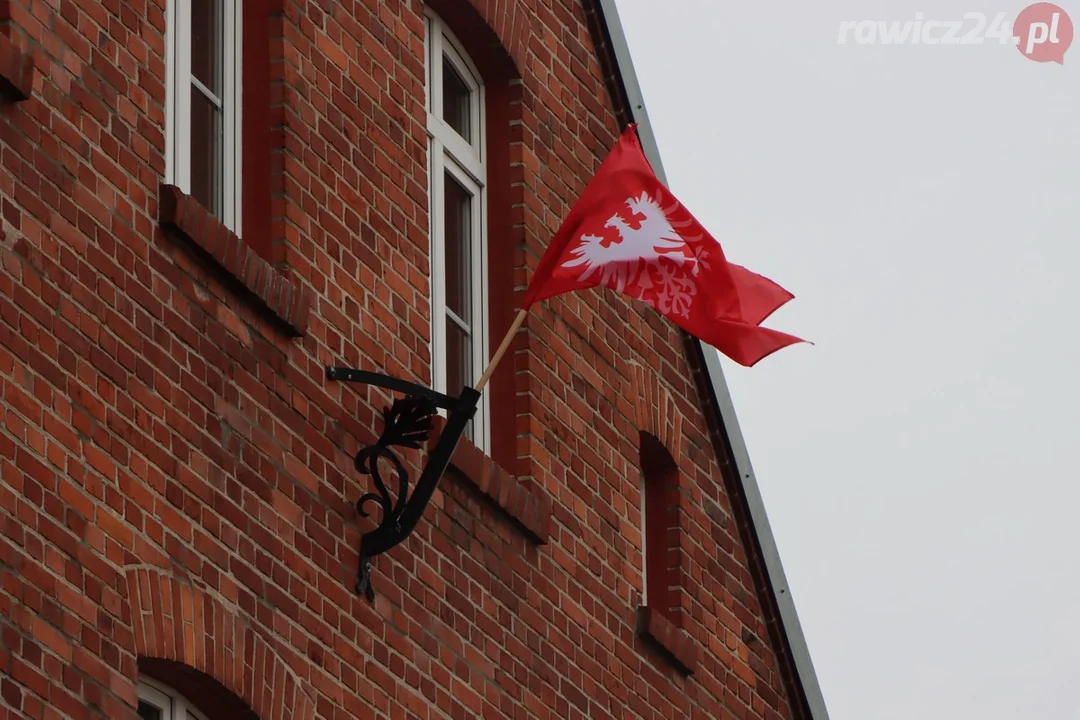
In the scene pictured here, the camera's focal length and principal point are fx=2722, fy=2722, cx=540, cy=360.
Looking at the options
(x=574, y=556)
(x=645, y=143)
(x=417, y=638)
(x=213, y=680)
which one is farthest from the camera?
(x=645, y=143)

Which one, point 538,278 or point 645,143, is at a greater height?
point 645,143

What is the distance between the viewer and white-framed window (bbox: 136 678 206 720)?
9508 mm

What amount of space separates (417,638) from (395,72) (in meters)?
2.56

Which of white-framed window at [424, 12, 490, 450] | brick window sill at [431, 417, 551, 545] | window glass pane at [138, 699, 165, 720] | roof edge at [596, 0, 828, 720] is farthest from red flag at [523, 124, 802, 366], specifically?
roof edge at [596, 0, 828, 720]

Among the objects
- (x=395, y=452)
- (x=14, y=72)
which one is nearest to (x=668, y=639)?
(x=395, y=452)

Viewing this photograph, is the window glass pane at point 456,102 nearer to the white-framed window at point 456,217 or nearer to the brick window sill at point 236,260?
the white-framed window at point 456,217

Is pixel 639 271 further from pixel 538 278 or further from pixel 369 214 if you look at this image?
pixel 369 214

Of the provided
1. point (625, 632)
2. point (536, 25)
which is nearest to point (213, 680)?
point (625, 632)

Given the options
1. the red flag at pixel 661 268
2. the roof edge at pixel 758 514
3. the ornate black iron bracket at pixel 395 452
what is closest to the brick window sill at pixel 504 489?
the ornate black iron bracket at pixel 395 452

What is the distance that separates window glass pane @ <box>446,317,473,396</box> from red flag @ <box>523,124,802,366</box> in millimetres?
1211

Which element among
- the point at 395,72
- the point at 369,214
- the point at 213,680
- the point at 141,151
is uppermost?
the point at 395,72

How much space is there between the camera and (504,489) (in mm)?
11781

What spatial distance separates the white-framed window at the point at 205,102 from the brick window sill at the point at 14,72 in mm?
1253

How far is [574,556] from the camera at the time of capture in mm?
12438
